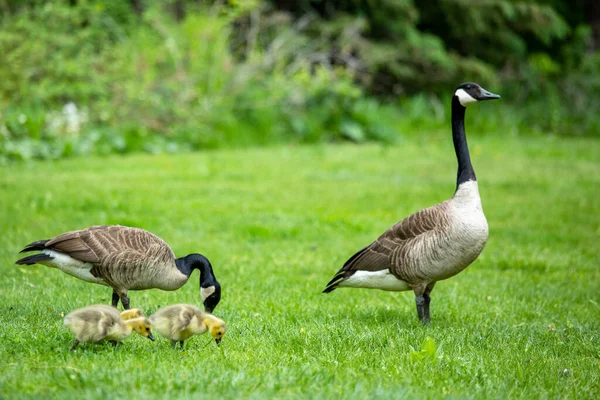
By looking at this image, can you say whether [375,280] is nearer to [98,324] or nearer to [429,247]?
[429,247]

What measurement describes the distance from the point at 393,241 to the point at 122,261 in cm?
216

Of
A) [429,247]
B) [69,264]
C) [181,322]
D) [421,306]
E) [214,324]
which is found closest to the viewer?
[181,322]

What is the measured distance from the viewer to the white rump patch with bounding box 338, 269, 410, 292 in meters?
6.03

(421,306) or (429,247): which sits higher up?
(429,247)

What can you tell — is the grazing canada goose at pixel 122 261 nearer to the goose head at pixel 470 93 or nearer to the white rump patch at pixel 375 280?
the white rump patch at pixel 375 280

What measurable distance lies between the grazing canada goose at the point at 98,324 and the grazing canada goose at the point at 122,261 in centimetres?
81

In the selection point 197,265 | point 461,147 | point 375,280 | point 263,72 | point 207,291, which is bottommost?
point 375,280

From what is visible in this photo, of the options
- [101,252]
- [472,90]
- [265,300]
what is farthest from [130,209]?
[472,90]

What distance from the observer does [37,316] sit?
5562 mm

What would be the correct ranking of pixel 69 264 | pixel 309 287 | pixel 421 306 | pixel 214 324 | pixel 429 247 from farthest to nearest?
1. pixel 309 287
2. pixel 421 306
3. pixel 429 247
4. pixel 69 264
5. pixel 214 324

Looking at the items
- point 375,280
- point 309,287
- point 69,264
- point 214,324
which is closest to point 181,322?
point 214,324

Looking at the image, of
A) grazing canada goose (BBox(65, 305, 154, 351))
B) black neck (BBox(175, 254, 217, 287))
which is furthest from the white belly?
grazing canada goose (BBox(65, 305, 154, 351))

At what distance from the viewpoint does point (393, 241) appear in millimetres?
6102

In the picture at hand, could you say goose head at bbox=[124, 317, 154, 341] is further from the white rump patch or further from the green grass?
the white rump patch
